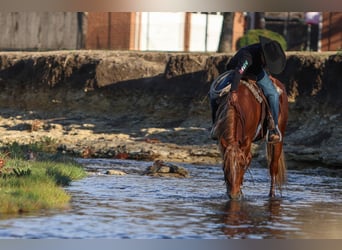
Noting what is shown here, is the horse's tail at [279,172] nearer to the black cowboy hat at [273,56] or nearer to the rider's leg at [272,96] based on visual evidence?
the rider's leg at [272,96]

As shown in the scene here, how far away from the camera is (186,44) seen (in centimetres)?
4947

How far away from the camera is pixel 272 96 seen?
16.6m

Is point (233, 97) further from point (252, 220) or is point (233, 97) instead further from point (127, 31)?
point (127, 31)

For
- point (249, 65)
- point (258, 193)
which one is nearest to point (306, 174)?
point (258, 193)

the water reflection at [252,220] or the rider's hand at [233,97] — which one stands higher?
the rider's hand at [233,97]

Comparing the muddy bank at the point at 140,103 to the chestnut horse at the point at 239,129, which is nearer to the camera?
the chestnut horse at the point at 239,129

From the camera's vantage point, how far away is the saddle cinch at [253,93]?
1566 centimetres

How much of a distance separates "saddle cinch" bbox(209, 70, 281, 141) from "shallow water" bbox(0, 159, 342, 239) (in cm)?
108

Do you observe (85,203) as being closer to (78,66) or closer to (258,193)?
(258,193)

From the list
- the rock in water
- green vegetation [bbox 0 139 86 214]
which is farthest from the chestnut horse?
the rock in water

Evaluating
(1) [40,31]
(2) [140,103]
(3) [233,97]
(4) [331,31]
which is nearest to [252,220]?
(3) [233,97]

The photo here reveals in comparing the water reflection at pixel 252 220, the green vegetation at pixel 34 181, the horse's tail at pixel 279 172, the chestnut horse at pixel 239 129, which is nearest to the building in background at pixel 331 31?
the green vegetation at pixel 34 181

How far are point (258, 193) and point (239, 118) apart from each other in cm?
296

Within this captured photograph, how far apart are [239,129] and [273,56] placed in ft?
5.54
